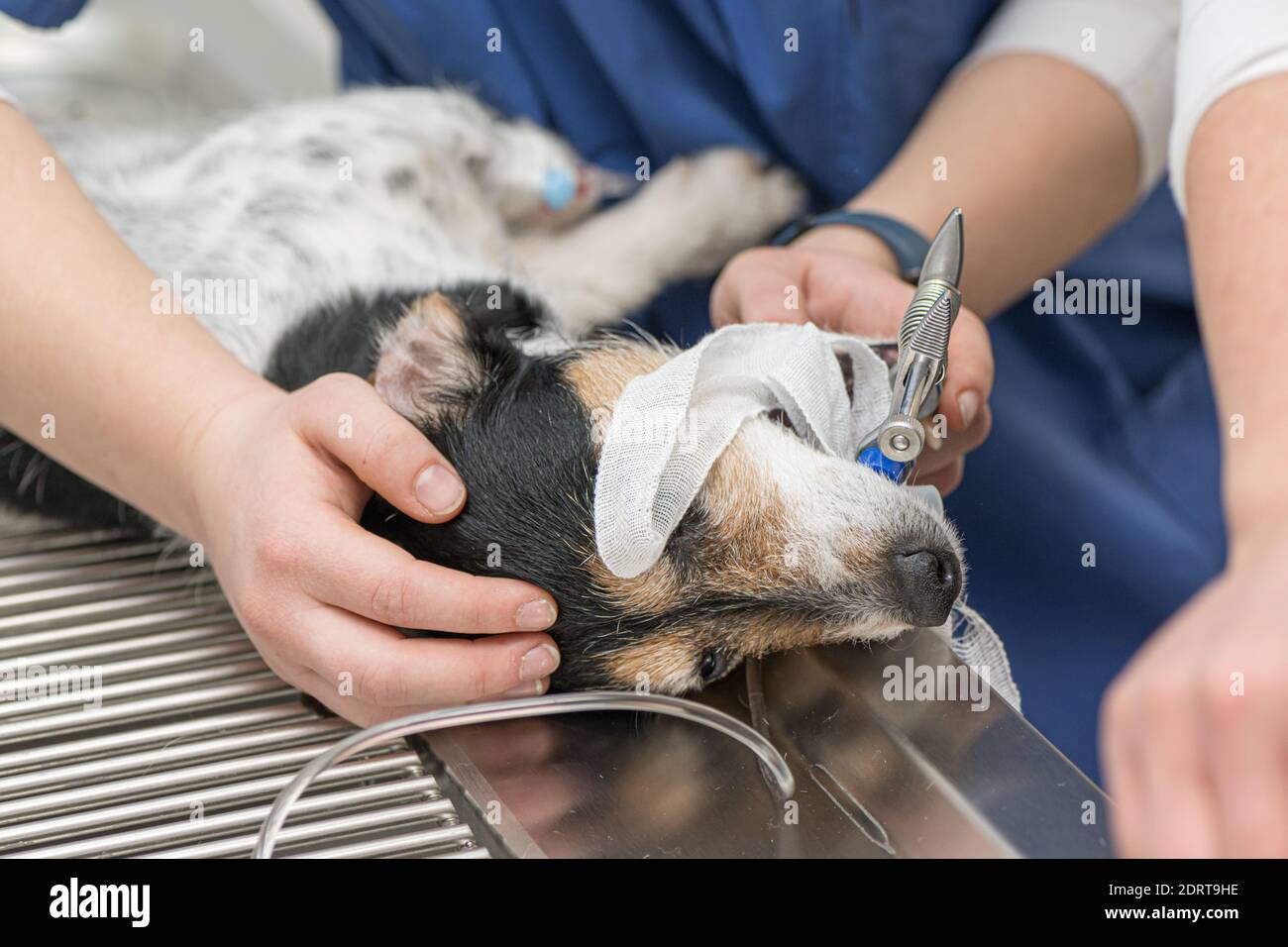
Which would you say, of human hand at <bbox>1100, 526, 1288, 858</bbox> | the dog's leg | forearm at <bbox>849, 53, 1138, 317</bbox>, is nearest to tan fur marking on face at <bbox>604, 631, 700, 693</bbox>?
human hand at <bbox>1100, 526, 1288, 858</bbox>

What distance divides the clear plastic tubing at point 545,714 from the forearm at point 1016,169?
31.6 inches

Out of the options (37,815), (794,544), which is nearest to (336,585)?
(37,815)

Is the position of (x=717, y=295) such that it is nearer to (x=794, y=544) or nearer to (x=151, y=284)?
(x=794, y=544)

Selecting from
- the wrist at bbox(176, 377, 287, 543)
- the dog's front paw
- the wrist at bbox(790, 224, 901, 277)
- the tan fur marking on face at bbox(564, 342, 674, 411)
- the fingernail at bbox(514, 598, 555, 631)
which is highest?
the dog's front paw

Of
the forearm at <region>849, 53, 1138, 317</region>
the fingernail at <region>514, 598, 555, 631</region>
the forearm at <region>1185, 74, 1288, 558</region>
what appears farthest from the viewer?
the forearm at <region>849, 53, 1138, 317</region>

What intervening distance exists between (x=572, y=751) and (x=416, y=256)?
90 centimetres

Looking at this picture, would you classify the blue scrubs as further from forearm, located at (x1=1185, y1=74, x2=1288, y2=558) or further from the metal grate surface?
the metal grate surface

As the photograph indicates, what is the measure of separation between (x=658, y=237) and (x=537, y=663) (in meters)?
1.17

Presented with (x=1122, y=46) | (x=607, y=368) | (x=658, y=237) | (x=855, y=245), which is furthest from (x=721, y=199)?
(x=607, y=368)

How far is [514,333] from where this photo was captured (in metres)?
1.43

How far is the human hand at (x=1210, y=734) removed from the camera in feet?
1.63

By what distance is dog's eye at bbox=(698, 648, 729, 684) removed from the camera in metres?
1.10

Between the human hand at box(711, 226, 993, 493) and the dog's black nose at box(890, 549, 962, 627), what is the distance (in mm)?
144

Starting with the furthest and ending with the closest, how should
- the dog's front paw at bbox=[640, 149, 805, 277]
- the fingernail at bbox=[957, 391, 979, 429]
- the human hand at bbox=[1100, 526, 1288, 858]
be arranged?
the dog's front paw at bbox=[640, 149, 805, 277] < the fingernail at bbox=[957, 391, 979, 429] < the human hand at bbox=[1100, 526, 1288, 858]
